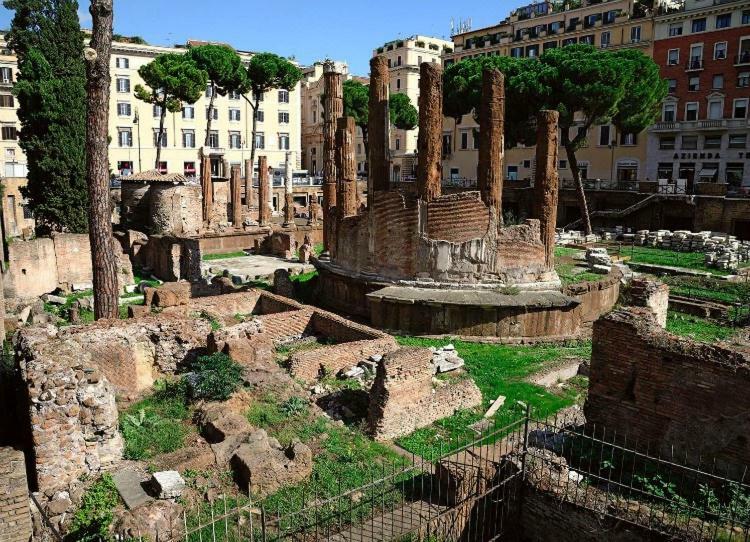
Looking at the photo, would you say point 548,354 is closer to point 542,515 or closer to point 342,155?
point 542,515

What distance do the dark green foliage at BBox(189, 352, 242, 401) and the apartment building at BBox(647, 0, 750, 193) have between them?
3537 centimetres

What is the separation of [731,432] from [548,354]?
719 cm

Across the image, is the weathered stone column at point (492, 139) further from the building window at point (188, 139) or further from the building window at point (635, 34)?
the building window at point (188, 139)

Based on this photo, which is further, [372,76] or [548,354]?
[372,76]

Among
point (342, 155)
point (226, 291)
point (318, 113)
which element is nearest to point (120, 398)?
point (226, 291)

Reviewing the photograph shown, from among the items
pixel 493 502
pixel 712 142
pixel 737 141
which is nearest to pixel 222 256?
pixel 493 502

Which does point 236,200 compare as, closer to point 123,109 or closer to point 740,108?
point 123,109

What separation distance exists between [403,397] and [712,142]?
3878 cm

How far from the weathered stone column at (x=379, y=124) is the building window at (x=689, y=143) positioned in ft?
98.6

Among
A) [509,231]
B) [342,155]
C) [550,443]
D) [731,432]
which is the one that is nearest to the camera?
[731,432]

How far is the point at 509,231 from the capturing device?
1716 centimetres

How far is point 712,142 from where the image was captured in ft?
134

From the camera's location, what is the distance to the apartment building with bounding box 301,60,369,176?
6606 centimetres

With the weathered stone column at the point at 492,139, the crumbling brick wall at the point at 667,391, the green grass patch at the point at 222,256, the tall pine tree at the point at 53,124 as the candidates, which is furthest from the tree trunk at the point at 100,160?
the green grass patch at the point at 222,256
